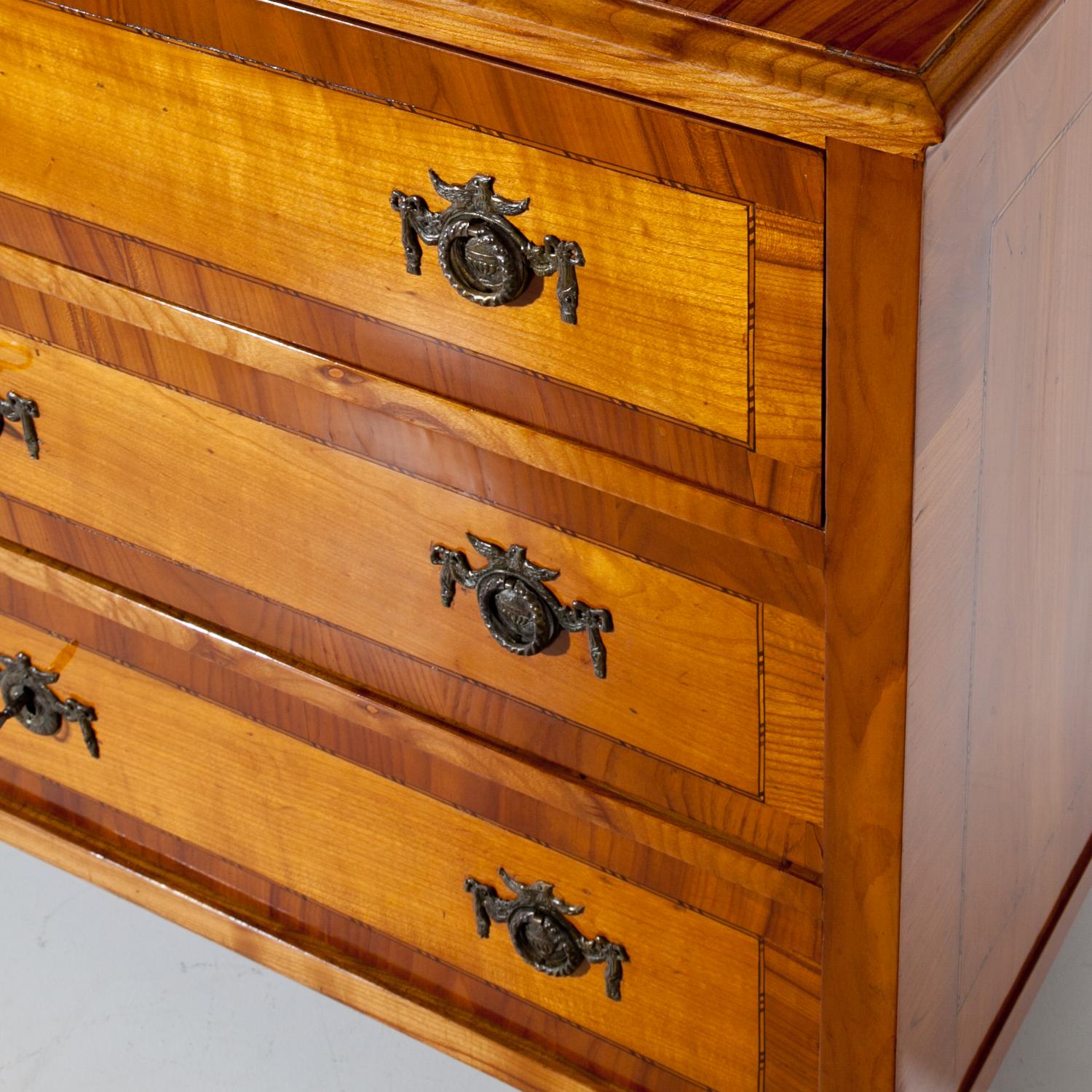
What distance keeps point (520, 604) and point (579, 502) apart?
77 mm

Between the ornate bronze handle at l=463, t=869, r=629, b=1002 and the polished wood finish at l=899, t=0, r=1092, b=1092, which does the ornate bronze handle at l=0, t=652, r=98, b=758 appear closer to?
the ornate bronze handle at l=463, t=869, r=629, b=1002

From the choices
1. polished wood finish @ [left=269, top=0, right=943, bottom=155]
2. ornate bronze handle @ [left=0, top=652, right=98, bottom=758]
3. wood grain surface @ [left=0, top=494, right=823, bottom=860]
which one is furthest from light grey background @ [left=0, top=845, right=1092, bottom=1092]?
polished wood finish @ [left=269, top=0, right=943, bottom=155]

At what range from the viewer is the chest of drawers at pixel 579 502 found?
2.47ft

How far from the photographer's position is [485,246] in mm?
824

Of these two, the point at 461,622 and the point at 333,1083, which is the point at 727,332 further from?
the point at 333,1083

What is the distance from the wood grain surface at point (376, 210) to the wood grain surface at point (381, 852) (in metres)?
0.35

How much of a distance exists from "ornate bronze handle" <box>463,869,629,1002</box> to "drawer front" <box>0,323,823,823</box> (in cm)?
15

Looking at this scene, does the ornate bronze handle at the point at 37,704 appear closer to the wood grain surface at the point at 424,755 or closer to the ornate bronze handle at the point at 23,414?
the wood grain surface at the point at 424,755

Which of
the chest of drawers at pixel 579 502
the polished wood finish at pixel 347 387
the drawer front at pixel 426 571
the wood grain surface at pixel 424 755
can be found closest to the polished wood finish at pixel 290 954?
the chest of drawers at pixel 579 502

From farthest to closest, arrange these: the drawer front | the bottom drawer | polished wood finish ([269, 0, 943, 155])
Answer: the bottom drawer
the drawer front
polished wood finish ([269, 0, 943, 155])

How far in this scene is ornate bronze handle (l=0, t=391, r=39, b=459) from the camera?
1.13 metres

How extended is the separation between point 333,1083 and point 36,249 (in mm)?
613

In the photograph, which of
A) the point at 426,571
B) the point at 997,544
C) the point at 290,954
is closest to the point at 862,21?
the point at 997,544

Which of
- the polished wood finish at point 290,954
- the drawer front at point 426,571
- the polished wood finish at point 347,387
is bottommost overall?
the polished wood finish at point 290,954
